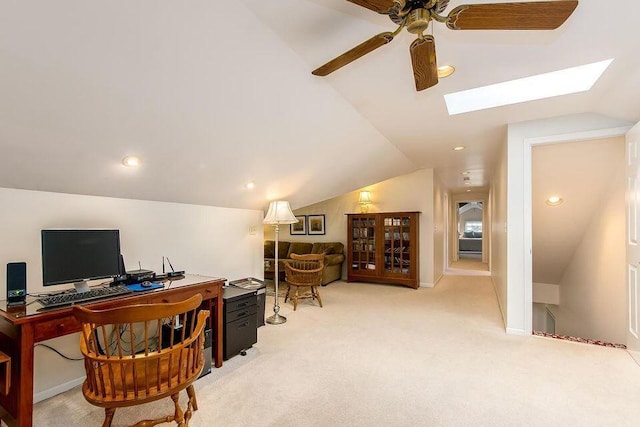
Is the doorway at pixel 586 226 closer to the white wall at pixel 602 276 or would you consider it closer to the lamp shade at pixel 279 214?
the white wall at pixel 602 276

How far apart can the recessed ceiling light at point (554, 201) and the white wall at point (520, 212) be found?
1.05 meters

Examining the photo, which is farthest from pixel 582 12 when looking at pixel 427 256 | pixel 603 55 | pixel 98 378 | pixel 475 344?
pixel 427 256

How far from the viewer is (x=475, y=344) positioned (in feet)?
9.84

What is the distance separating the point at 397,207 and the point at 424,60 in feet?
15.9

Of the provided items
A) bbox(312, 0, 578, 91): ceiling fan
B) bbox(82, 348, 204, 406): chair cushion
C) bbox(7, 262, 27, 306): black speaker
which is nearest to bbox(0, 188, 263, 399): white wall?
bbox(7, 262, 27, 306): black speaker

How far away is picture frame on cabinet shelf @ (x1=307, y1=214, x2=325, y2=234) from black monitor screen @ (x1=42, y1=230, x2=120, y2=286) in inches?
188

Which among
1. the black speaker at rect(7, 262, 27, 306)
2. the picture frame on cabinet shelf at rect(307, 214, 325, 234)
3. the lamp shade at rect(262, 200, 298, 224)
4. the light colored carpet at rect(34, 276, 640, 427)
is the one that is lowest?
the light colored carpet at rect(34, 276, 640, 427)

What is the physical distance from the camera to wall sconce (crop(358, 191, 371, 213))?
6.30 metres

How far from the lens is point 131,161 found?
2.33m

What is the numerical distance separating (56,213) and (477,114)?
12.2ft

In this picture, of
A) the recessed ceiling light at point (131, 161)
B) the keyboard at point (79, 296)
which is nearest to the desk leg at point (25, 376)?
the keyboard at point (79, 296)

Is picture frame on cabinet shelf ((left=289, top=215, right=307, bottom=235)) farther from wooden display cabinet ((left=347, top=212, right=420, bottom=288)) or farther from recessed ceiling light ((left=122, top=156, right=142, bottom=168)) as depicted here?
recessed ceiling light ((left=122, top=156, right=142, bottom=168))

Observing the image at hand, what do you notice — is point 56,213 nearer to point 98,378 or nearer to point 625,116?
point 98,378

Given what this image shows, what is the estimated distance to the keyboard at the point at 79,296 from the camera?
1.78m
